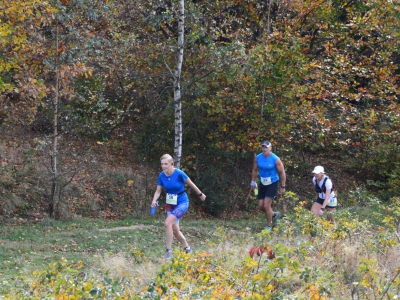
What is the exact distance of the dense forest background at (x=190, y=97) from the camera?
14766 mm

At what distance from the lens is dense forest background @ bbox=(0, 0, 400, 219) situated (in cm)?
1477

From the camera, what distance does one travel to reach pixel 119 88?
62.2 ft

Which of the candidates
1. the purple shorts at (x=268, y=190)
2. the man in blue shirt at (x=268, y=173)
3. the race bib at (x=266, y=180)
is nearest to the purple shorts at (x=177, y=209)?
the man in blue shirt at (x=268, y=173)

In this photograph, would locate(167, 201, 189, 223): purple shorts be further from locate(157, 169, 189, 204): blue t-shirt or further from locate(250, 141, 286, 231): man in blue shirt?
locate(250, 141, 286, 231): man in blue shirt

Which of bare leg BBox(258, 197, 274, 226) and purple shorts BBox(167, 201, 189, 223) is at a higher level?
purple shorts BBox(167, 201, 189, 223)

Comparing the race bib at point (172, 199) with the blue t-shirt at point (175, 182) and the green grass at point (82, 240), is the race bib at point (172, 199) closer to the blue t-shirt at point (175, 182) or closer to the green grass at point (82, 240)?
the blue t-shirt at point (175, 182)

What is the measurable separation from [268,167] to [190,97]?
573cm

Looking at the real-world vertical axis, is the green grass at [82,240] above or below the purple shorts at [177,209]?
below

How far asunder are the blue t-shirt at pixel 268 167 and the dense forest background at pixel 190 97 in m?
3.78

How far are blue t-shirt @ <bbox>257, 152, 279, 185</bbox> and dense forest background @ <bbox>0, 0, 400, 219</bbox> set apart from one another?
3777 millimetres

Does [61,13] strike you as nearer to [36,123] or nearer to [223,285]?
[36,123]

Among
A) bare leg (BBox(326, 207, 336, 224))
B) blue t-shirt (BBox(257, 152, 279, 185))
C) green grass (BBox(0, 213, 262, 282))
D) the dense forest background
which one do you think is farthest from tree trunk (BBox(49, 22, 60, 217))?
bare leg (BBox(326, 207, 336, 224))

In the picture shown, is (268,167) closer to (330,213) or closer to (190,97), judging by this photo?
(330,213)

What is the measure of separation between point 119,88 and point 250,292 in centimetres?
1411
